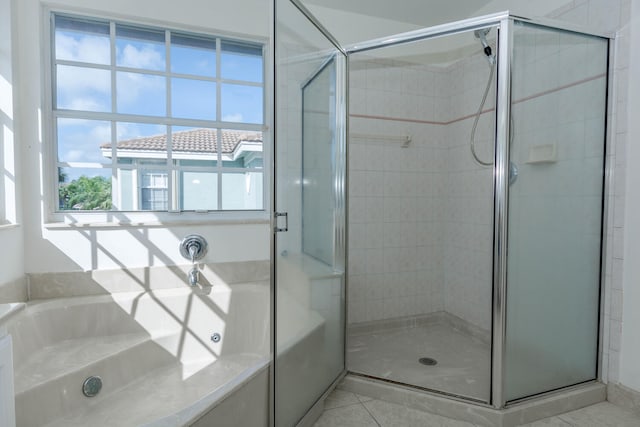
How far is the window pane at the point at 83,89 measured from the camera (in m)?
2.19

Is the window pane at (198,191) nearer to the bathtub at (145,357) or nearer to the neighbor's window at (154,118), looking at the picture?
the neighbor's window at (154,118)

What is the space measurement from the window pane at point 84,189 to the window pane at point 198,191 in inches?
17.8

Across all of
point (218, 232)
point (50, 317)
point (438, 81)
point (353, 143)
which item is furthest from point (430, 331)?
point (50, 317)

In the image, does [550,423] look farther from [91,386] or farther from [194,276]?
[91,386]

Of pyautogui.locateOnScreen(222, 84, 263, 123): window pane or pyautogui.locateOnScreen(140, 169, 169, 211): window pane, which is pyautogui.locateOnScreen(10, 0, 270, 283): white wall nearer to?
pyautogui.locateOnScreen(140, 169, 169, 211): window pane

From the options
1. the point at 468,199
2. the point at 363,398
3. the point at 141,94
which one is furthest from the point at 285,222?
the point at 468,199

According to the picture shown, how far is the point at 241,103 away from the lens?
2.58m

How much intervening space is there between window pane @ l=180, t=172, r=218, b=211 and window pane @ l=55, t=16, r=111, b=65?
2.85 ft

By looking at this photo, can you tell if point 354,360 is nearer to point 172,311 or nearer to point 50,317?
point 172,311

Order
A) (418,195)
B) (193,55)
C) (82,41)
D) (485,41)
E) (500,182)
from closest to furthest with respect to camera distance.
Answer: (500,182) < (485,41) < (82,41) < (193,55) < (418,195)

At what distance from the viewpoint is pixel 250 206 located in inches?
104

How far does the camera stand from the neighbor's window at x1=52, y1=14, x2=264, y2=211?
2.22 meters

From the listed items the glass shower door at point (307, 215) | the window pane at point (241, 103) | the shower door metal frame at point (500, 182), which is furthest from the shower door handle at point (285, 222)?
the window pane at point (241, 103)

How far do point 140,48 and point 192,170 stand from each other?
0.84 meters
